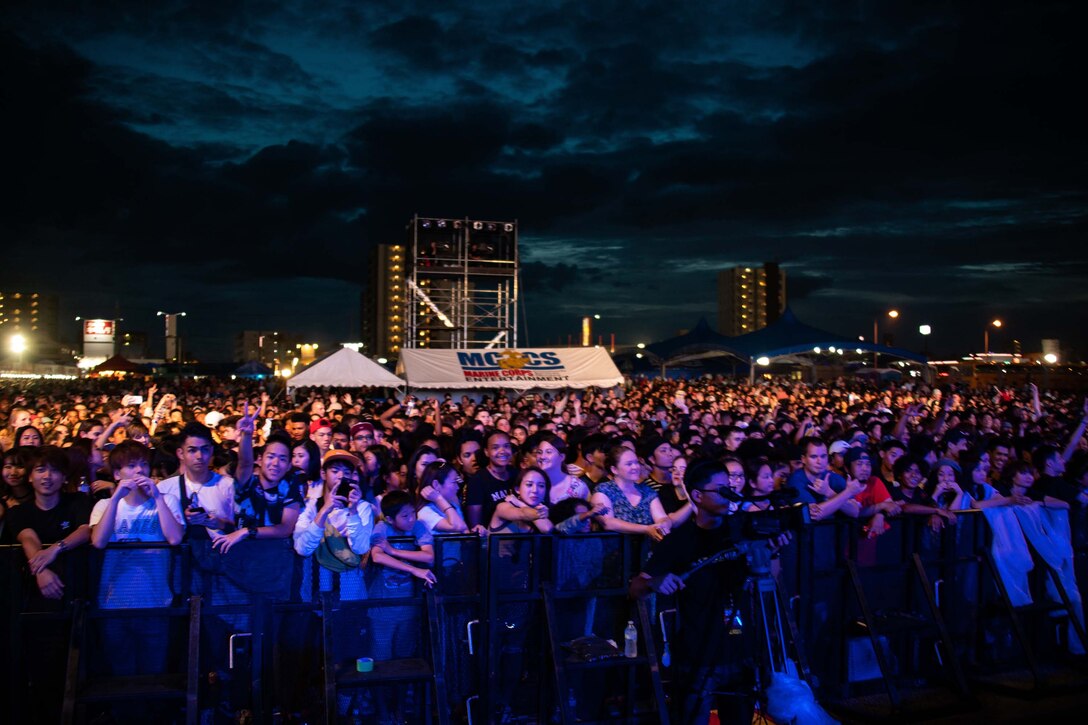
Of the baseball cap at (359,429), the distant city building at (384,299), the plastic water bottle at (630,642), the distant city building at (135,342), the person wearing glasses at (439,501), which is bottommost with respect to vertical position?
the plastic water bottle at (630,642)

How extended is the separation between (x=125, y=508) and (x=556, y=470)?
3173mm

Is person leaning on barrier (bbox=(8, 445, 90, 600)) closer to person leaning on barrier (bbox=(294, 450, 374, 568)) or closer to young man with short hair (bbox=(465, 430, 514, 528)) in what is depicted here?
person leaning on barrier (bbox=(294, 450, 374, 568))

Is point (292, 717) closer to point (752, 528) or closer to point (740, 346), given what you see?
point (752, 528)

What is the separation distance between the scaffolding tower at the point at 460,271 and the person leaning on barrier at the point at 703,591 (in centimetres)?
3225

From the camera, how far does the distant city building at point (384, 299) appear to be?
570ft

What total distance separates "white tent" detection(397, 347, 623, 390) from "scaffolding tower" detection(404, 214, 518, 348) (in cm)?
881

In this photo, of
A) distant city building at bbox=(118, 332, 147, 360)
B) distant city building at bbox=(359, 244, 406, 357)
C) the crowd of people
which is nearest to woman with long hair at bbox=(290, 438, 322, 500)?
the crowd of people

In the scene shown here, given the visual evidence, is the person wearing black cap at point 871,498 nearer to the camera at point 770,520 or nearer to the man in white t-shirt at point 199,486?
the camera at point 770,520

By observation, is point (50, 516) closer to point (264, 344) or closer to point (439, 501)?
point (439, 501)

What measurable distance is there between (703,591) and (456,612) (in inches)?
64.4

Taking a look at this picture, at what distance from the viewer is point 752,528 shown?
3904mm

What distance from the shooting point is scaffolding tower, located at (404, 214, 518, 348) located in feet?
121

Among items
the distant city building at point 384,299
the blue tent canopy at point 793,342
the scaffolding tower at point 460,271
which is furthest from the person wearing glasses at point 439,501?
the distant city building at point 384,299

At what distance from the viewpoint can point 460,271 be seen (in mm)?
37344
